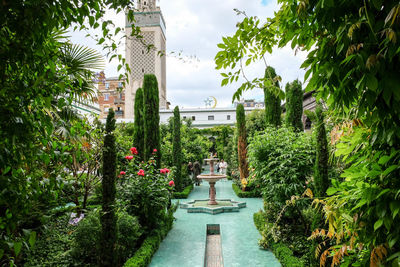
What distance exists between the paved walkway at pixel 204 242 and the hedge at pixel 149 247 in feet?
0.46

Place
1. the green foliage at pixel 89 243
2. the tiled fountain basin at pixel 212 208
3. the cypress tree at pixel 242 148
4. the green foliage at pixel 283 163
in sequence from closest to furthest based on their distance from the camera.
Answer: the green foliage at pixel 89 243, the green foliage at pixel 283 163, the tiled fountain basin at pixel 212 208, the cypress tree at pixel 242 148

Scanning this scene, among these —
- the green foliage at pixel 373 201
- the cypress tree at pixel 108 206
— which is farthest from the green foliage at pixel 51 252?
the green foliage at pixel 373 201

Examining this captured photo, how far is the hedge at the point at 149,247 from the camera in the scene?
4.54m

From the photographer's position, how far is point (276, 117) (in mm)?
12406

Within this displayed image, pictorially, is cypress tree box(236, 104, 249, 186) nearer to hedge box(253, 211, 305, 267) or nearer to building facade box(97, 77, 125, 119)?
hedge box(253, 211, 305, 267)

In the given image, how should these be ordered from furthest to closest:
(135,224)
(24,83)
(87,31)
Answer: (135,224) < (87,31) < (24,83)

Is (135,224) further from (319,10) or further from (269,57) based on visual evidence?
(319,10)

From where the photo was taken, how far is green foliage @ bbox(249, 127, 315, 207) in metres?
5.90

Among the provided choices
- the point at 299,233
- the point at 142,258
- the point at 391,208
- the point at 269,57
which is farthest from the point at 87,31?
the point at 299,233

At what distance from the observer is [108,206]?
434cm

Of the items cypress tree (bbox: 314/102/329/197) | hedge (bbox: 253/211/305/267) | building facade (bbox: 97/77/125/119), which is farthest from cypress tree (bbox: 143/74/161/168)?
building facade (bbox: 97/77/125/119)

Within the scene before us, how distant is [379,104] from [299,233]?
18.6ft

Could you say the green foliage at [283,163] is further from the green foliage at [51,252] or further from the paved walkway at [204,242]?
the green foliage at [51,252]

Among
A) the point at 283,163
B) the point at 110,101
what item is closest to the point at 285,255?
the point at 283,163
